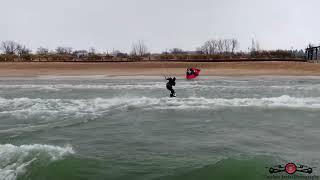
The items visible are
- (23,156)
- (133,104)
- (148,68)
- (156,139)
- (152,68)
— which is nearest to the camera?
(23,156)

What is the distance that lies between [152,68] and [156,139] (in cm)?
4064

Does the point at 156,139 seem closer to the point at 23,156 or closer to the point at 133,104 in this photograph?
the point at 23,156

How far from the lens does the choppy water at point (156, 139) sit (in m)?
8.66

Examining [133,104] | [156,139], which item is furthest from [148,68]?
[156,139]

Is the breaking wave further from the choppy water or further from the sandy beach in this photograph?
the sandy beach

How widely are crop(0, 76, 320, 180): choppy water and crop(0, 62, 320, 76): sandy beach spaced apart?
88.9 feet

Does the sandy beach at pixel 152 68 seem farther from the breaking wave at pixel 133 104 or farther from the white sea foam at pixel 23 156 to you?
the white sea foam at pixel 23 156

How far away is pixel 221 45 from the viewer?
11194 centimetres

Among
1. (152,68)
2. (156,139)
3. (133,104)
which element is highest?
(152,68)

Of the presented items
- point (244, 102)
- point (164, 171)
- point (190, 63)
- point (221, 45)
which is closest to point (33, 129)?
point (164, 171)

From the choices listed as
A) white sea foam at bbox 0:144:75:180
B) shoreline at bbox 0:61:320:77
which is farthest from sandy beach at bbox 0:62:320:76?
white sea foam at bbox 0:144:75:180

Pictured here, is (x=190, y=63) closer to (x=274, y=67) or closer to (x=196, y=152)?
(x=274, y=67)

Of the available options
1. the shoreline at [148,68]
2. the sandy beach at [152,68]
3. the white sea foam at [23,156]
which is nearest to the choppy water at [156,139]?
the white sea foam at [23,156]

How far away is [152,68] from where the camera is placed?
51875 mm
